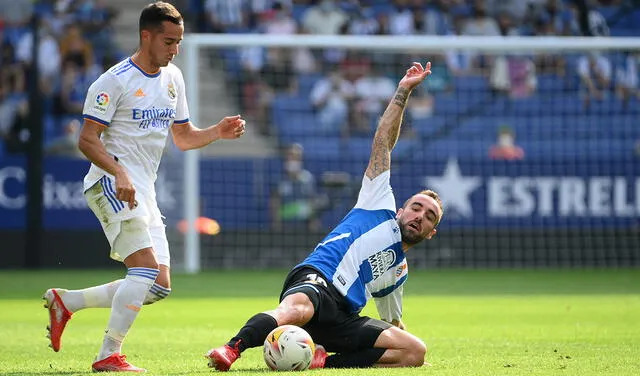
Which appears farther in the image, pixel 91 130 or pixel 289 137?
Answer: pixel 289 137

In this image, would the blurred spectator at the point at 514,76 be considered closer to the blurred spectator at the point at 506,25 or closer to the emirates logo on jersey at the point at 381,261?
the blurred spectator at the point at 506,25

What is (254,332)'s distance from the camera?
674 cm

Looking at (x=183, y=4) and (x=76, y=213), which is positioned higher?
(x=183, y=4)

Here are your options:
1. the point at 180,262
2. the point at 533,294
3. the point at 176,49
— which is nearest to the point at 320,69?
the point at 180,262

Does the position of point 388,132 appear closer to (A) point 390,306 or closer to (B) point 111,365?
(A) point 390,306

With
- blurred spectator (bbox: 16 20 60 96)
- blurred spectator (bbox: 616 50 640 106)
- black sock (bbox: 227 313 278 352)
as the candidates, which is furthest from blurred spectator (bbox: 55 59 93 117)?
black sock (bbox: 227 313 278 352)

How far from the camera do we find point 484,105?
1997 centimetres

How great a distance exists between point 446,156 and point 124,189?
12.1 m

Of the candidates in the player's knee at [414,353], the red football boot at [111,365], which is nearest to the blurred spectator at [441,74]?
the player's knee at [414,353]

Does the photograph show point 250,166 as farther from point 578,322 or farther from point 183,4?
→ point 578,322

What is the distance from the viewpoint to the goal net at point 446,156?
18.3m

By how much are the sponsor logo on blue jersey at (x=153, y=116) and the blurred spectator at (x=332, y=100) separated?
1200 centimetres

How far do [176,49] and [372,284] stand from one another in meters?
1.90

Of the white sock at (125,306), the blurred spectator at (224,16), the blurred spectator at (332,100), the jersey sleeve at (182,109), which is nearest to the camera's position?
the white sock at (125,306)
